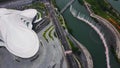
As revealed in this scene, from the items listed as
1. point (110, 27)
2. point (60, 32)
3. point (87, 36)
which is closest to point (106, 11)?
point (110, 27)

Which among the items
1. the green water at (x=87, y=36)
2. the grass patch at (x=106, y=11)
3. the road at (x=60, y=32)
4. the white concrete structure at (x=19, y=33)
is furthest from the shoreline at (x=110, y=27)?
the white concrete structure at (x=19, y=33)

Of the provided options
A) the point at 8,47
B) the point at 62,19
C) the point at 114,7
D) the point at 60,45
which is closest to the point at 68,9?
the point at 62,19

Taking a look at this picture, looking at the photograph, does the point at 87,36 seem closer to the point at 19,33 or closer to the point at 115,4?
the point at 115,4

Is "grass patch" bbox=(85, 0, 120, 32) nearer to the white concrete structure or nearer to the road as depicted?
the road

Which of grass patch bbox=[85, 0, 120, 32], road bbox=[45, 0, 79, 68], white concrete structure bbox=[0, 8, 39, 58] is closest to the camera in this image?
road bbox=[45, 0, 79, 68]

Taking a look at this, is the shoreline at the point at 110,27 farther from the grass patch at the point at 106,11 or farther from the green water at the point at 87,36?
the green water at the point at 87,36

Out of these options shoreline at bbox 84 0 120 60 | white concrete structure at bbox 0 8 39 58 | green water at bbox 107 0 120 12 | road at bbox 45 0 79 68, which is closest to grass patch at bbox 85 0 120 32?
shoreline at bbox 84 0 120 60

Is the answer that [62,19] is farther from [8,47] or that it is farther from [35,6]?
[8,47]
